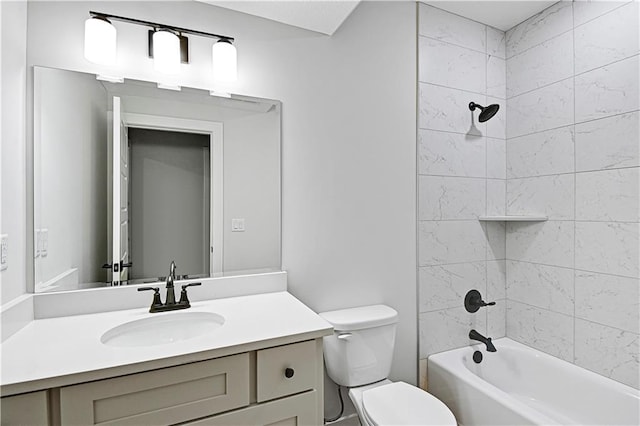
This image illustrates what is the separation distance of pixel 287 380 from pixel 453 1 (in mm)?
2244

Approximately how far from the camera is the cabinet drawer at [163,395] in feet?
2.98

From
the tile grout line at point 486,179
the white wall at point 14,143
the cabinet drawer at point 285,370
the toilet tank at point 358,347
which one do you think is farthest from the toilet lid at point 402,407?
the white wall at point 14,143

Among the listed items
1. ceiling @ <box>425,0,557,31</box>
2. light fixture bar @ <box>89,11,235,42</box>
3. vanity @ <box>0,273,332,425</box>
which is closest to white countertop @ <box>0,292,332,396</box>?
vanity @ <box>0,273,332,425</box>

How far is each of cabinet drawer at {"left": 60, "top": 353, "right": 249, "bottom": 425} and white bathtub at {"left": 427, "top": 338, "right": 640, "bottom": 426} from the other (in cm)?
124

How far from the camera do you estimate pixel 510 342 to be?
2.32 metres

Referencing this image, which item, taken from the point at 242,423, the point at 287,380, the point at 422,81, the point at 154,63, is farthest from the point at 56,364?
the point at 422,81

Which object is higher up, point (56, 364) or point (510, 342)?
point (56, 364)

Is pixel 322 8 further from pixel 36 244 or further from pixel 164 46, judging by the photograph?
pixel 36 244

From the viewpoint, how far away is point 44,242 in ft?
4.41

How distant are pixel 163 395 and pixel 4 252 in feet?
2.38

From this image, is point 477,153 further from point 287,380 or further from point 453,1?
point 287,380

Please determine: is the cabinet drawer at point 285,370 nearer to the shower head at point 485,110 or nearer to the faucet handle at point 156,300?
the faucet handle at point 156,300

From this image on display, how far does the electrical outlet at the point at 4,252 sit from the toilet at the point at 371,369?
4.15ft

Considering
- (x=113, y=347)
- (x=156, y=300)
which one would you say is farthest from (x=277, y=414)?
(x=156, y=300)
